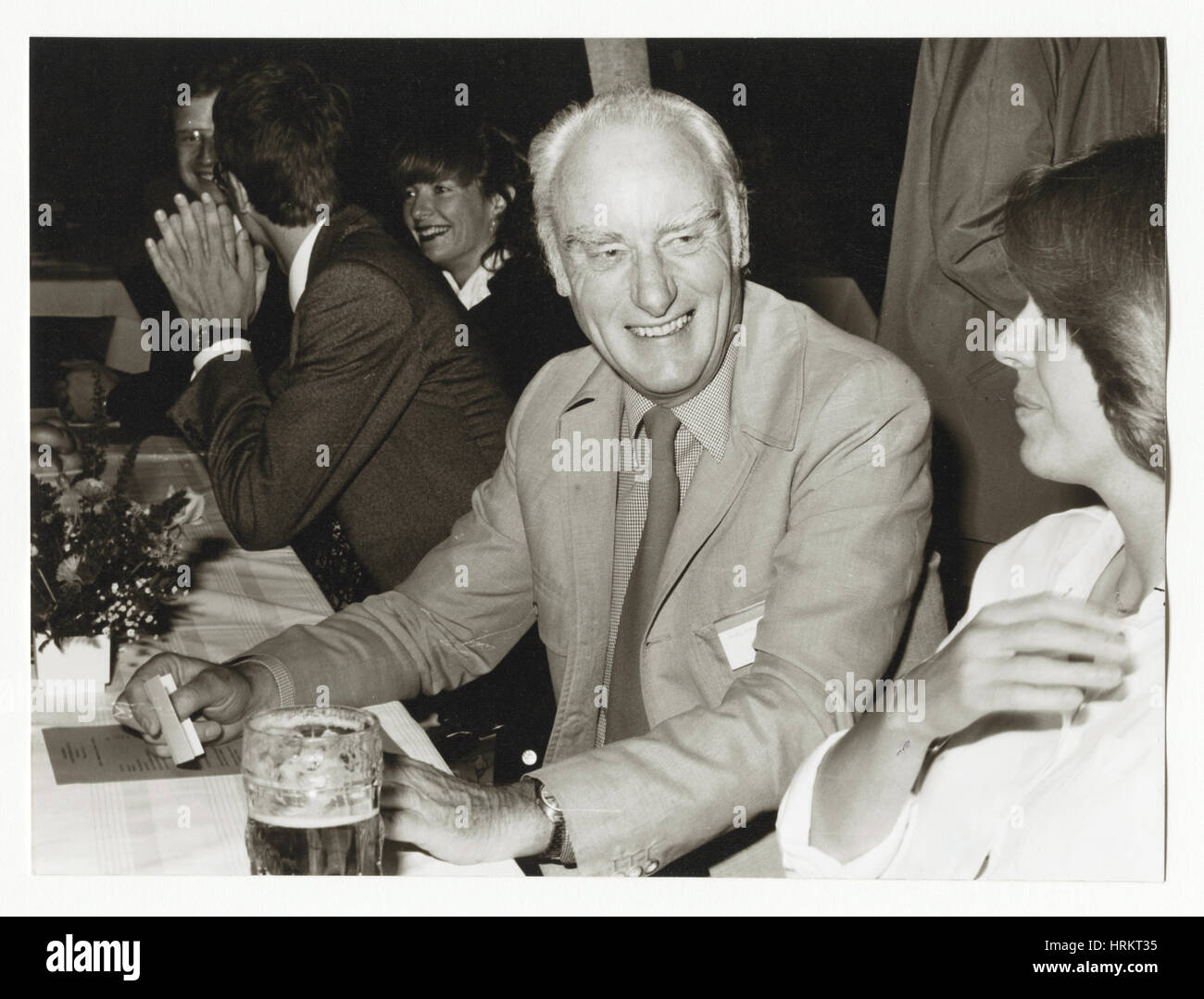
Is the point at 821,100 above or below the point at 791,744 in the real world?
above

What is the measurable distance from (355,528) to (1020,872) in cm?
127

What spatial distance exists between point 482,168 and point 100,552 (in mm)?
913

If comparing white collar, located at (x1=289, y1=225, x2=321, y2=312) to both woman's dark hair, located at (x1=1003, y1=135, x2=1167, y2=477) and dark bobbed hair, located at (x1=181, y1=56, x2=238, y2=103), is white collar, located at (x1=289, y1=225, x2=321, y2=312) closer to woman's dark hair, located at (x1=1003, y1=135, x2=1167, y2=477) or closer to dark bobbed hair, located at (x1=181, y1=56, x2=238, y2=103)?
dark bobbed hair, located at (x1=181, y1=56, x2=238, y2=103)

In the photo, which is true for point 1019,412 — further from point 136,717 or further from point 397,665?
point 136,717

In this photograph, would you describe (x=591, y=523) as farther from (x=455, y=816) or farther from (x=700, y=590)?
(x=455, y=816)

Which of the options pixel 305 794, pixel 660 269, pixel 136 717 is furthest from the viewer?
pixel 660 269

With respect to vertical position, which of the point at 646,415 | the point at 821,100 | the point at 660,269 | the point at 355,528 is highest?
the point at 821,100

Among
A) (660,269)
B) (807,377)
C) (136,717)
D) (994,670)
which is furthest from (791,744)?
(136,717)

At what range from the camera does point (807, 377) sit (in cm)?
223

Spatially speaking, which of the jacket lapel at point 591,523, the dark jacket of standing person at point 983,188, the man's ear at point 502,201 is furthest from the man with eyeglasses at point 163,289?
the dark jacket of standing person at point 983,188

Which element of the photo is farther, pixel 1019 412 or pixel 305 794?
pixel 1019 412

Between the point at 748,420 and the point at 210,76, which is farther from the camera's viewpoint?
the point at 210,76

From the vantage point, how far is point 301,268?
2.40 metres

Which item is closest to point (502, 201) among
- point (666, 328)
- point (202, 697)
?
point (666, 328)
